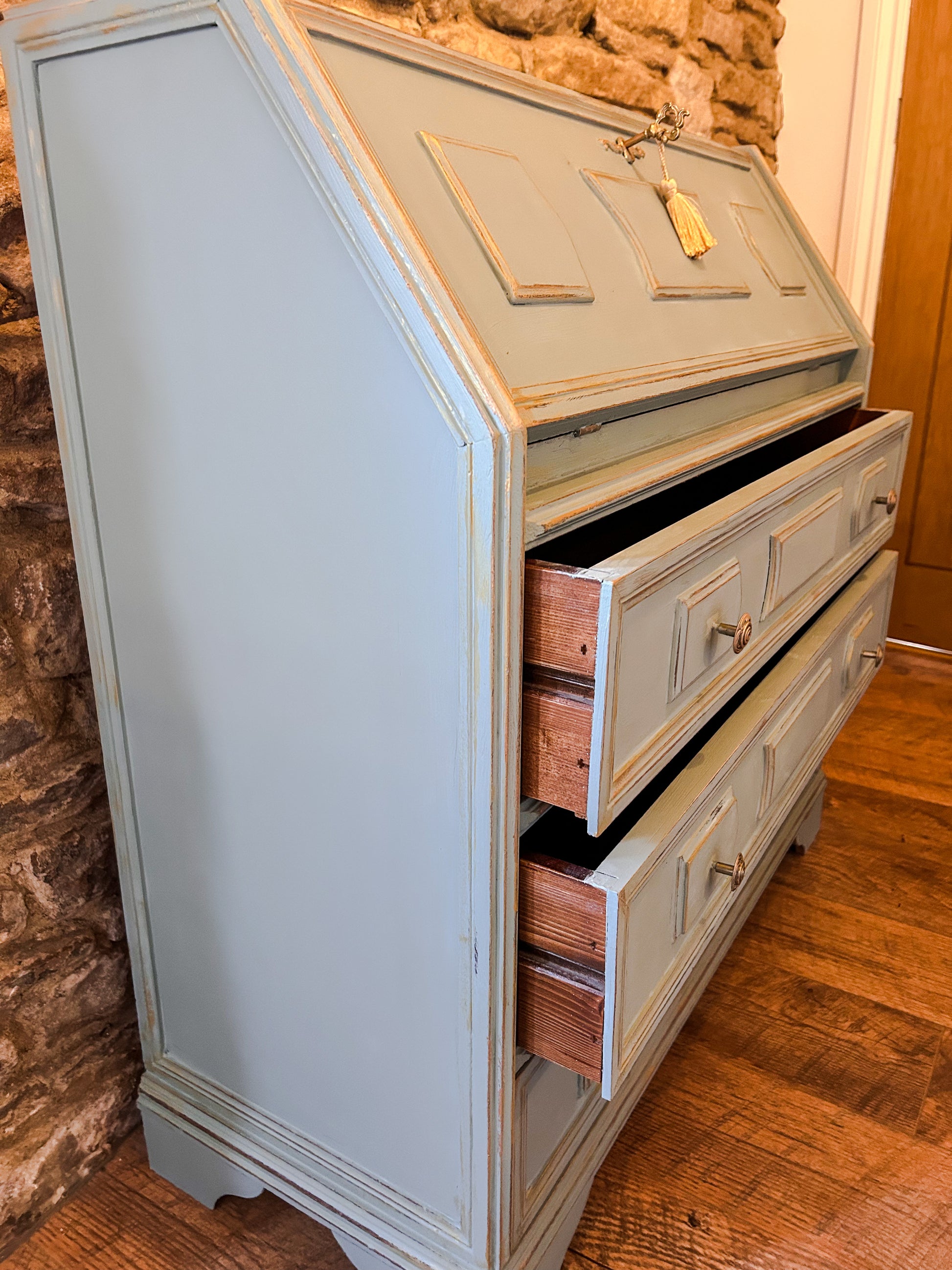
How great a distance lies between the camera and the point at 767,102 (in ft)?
8.38

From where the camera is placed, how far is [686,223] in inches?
48.4

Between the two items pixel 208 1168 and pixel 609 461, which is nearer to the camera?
pixel 609 461

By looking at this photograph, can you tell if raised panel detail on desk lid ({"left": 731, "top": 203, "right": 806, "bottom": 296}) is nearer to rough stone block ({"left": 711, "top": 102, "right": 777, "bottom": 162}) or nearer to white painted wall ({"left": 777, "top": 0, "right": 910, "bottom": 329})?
rough stone block ({"left": 711, "top": 102, "right": 777, "bottom": 162})

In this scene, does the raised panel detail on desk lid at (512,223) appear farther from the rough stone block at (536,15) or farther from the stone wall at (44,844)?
the rough stone block at (536,15)

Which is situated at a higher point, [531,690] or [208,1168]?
[531,690]

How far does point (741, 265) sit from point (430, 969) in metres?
1.10

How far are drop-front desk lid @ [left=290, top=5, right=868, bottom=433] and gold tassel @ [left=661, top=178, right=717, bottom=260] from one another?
12 millimetres

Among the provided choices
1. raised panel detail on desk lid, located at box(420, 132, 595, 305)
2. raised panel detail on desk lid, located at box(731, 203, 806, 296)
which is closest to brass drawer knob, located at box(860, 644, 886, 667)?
raised panel detail on desk lid, located at box(731, 203, 806, 296)

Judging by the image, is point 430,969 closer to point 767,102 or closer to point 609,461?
point 609,461

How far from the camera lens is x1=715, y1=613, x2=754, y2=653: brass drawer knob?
2.99ft

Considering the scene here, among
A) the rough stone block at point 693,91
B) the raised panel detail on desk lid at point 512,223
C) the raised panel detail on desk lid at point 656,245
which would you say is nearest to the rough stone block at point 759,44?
the rough stone block at point 693,91

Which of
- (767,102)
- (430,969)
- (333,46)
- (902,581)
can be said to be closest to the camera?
(333,46)

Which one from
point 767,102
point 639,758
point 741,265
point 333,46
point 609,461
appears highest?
point 767,102

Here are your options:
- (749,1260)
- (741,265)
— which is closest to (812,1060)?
(749,1260)
